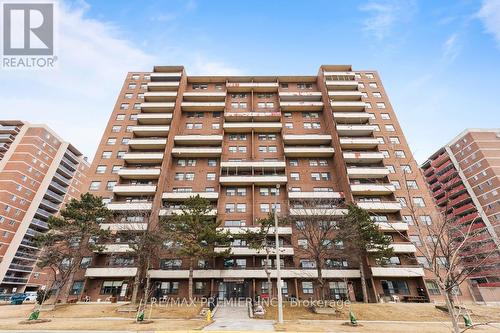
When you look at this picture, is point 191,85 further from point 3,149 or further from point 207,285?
point 3,149

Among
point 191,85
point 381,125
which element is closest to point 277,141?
point 381,125

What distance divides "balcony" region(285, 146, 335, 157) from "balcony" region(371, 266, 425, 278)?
2099 centimetres

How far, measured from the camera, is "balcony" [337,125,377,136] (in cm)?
4866

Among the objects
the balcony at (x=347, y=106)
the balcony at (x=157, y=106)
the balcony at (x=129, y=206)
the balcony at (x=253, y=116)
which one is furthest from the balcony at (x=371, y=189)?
the balcony at (x=157, y=106)

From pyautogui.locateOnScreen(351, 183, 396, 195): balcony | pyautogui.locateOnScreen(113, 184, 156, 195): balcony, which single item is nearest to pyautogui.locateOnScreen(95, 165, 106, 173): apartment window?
pyautogui.locateOnScreen(113, 184, 156, 195): balcony

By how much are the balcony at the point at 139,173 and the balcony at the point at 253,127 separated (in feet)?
53.1

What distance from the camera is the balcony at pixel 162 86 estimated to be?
5562 centimetres

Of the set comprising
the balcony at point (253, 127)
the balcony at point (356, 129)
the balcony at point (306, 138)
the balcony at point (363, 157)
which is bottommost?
the balcony at point (363, 157)

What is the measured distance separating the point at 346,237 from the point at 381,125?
30.6 meters

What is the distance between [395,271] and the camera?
116ft

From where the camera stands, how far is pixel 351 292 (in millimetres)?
36812

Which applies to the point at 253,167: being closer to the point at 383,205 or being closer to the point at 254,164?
the point at 254,164

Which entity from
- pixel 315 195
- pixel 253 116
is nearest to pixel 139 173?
pixel 253 116

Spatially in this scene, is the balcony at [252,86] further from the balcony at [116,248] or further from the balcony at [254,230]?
the balcony at [116,248]
